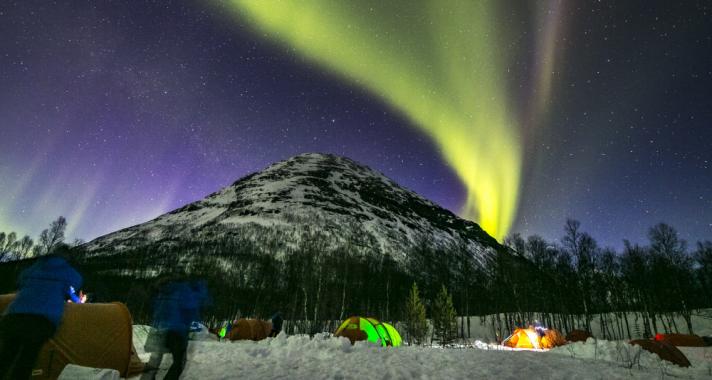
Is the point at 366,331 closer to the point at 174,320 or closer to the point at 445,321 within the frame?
the point at 174,320

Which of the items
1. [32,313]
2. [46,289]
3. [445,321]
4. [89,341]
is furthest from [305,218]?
[32,313]

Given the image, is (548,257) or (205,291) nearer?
(205,291)

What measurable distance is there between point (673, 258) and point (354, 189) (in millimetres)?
145171

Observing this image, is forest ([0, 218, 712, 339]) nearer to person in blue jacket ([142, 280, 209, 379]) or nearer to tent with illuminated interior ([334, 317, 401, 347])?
person in blue jacket ([142, 280, 209, 379])

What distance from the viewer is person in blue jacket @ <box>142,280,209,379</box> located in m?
5.64

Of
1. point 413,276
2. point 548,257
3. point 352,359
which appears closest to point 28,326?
point 352,359

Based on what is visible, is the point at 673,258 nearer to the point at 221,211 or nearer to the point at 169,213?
the point at 221,211

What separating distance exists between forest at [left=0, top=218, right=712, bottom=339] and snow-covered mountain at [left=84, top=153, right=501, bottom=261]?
4027 mm

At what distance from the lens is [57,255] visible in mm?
4738

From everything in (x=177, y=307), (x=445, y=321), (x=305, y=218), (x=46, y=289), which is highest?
(x=305, y=218)

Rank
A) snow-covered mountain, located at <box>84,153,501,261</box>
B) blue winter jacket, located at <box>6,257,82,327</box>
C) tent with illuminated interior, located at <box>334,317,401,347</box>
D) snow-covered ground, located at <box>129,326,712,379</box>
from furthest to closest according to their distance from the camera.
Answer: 1. snow-covered mountain, located at <box>84,153,501,261</box>
2. tent with illuminated interior, located at <box>334,317,401,347</box>
3. snow-covered ground, located at <box>129,326,712,379</box>
4. blue winter jacket, located at <box>6,257,82,327</box>

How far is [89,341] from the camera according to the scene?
651cm

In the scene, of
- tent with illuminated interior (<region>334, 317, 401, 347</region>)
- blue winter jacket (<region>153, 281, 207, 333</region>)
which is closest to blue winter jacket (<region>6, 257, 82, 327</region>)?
blue winter jacket (<region>153, 281, 207, 333</region>)

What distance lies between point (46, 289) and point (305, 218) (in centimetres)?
12185
